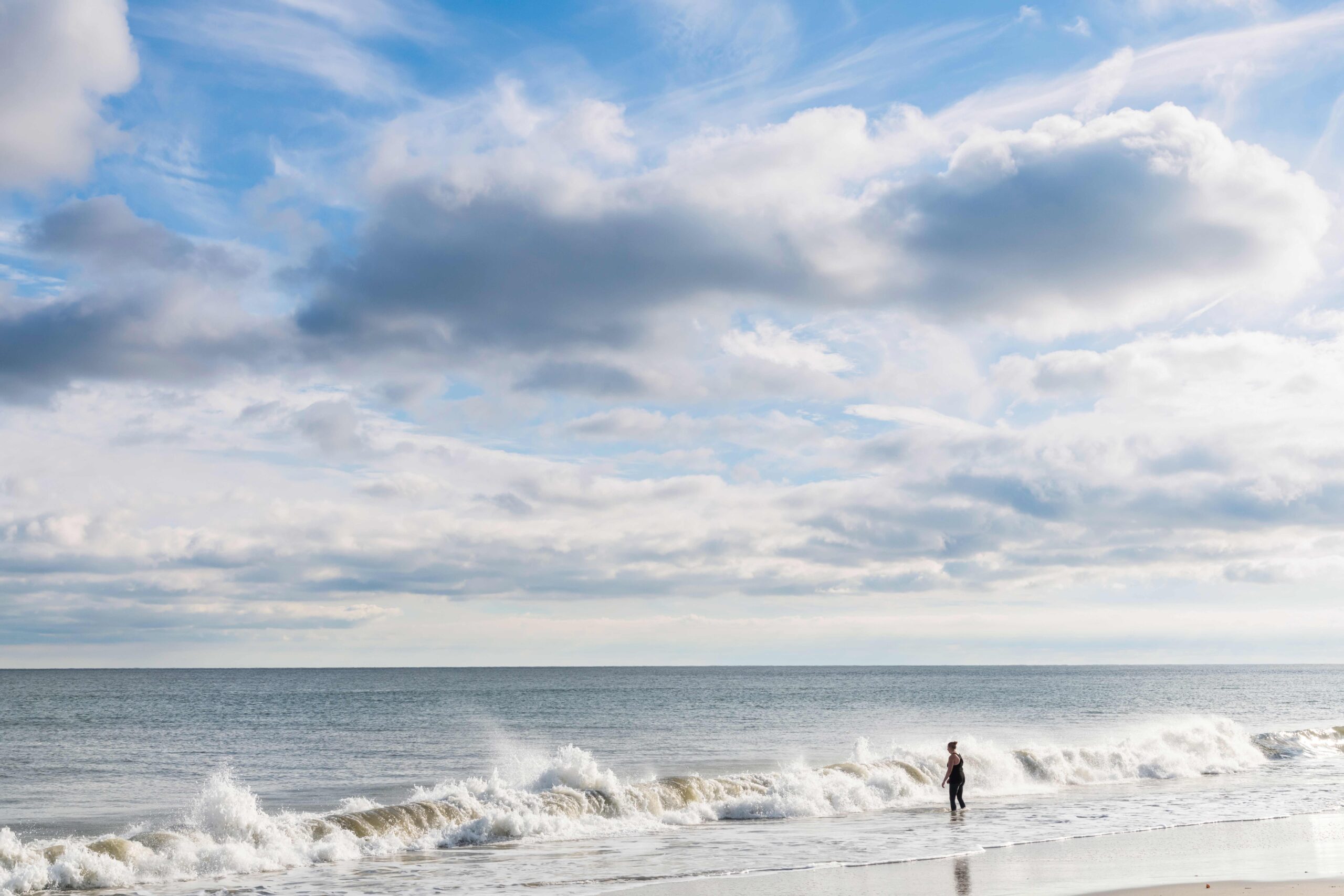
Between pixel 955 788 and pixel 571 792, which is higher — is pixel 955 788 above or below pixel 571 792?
below

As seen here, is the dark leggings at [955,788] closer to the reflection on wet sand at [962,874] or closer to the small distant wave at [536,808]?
the small distant wave at [536,808]

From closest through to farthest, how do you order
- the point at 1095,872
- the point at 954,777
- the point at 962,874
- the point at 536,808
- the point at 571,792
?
the point at 1095,872 → the point at 962,874 → the point at 536,808 → the point at 571,792 → the point at 954,777

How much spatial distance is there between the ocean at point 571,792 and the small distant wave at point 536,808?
0.06 meters

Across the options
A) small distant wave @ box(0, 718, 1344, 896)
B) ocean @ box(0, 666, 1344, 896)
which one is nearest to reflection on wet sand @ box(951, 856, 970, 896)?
ocean @ box(0, 666, 1344, 896)

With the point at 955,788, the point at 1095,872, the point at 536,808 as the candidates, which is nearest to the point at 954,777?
the point at 955,788

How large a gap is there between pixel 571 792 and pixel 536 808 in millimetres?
1316

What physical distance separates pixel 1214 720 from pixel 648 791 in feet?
116

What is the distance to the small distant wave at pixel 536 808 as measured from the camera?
20453 mm

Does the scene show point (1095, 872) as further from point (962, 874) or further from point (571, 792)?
point (571, 792)

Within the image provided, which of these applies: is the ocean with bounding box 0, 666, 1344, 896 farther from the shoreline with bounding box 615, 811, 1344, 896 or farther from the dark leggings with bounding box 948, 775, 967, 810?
the shoreline with bounding box 615, 811, 1344, 896

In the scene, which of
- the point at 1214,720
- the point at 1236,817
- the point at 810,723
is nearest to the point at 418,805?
the point at 1236,817

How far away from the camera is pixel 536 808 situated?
26562mm

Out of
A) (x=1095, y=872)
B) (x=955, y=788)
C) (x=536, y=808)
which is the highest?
(x=536, y=808)

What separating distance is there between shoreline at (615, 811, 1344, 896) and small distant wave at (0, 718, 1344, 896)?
804 cm
